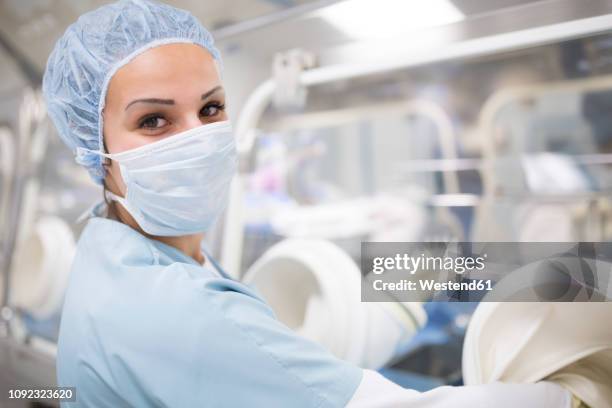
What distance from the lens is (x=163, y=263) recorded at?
0.75 metres

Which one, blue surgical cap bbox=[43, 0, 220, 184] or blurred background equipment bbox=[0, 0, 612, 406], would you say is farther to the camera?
blurred background equipment bbox=[0, 0, 612, 406]

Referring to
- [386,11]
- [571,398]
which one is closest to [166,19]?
[386,11]

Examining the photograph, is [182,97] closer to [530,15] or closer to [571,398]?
[530,15]

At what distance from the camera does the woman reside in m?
0.59

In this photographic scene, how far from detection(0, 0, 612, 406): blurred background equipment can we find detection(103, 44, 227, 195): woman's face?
1.04ft

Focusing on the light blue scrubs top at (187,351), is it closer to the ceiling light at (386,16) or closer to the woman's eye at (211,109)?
the woman's eye at (211,109)

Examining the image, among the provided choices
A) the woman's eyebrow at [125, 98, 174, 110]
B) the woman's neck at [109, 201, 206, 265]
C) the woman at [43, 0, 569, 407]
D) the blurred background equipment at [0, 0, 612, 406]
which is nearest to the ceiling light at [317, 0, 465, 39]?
the blurred background equipment at [0, 0, 612, 406]

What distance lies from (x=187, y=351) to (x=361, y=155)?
2105 mm

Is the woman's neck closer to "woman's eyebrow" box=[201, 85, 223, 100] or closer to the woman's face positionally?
the woman's face

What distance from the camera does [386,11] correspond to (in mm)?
887

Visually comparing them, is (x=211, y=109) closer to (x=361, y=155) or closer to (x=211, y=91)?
(x=211, y=91)

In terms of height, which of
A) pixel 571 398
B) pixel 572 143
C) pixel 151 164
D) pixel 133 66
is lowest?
pixel 571 398

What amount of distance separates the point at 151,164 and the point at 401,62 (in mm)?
500

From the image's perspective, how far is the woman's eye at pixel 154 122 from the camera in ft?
2.41
